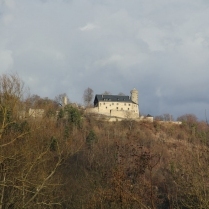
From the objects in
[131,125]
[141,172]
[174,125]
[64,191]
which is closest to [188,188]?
[141,172]

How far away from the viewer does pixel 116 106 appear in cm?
9288

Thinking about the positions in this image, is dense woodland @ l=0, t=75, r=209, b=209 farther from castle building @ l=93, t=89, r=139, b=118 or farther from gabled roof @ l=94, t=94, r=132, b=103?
gabled roof @ l=94, t=94, r=132, b=103

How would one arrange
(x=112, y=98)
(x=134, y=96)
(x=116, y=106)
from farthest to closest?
(x=134, y=96)
(x=112, y=98)
(x=116, y=106)

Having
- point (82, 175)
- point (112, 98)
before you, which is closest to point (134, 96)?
point (112, 98)

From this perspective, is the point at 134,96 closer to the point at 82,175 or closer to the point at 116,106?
the point at 116,106

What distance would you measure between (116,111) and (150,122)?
963 centimetres

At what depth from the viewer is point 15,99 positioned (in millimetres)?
11320

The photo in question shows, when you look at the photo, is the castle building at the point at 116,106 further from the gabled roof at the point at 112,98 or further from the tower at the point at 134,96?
the tower at the point at 134,96

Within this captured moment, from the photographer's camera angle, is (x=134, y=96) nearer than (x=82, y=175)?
No

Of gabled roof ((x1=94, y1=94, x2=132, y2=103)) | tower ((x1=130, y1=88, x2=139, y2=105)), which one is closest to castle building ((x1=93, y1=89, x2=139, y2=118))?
gabled roof ((x1=94, y1=94, x2=132, y2=103))

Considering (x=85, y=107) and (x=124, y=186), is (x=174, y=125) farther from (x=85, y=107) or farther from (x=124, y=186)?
(x=124, y=186)

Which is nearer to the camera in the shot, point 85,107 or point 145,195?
point 145,195

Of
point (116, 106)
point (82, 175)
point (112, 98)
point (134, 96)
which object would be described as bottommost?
point (82, 175)

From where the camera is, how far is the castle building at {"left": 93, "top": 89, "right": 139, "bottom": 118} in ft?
288
